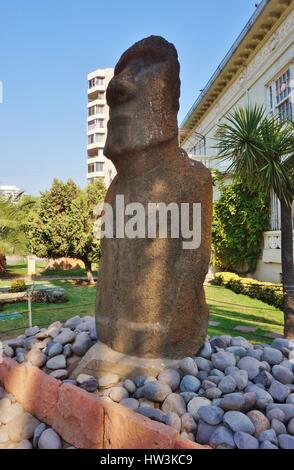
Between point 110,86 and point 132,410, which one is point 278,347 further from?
point 110,86

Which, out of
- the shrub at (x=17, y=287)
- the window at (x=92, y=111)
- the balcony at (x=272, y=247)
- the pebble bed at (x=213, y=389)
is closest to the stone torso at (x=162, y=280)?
the pebble bed at (x=213, y=389)

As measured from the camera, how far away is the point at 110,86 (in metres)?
3.53

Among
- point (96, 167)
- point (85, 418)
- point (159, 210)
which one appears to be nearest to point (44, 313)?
point (159, 210)

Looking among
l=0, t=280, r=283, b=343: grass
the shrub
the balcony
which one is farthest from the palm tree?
the shrub

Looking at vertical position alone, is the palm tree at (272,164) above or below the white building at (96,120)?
below

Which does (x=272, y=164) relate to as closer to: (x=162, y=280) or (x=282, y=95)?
(x=162, y=280)

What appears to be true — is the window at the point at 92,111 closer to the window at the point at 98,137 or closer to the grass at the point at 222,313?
the window at the point at 98,137

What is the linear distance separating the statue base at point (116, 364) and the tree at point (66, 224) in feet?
34.3

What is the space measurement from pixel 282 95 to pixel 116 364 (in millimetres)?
12453

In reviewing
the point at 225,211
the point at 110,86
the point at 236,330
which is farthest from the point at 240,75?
the point at 110,86

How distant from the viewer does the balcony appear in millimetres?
12656

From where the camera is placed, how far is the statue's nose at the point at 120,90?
Answer: 3.40 metres

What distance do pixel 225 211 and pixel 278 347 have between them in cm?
1190

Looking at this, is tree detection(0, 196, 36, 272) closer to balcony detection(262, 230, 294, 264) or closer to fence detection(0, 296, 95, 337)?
fence detection(0, 296, 95, 337)
